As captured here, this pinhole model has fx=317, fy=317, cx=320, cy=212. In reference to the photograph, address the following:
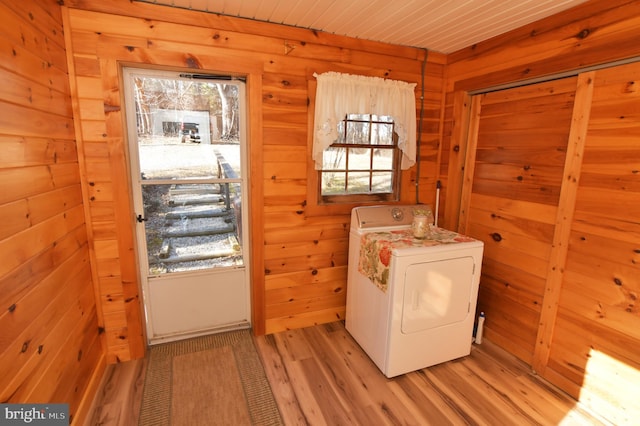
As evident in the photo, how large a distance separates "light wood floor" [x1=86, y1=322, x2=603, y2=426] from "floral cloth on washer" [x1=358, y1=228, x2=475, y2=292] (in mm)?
644

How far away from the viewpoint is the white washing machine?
6.59ft

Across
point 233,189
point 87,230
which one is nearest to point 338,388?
point 233,189

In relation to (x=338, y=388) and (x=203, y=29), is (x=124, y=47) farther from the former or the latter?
(x=338, y=388)

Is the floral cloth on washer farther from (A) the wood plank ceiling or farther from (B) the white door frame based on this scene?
(A) the wood plank ceiling

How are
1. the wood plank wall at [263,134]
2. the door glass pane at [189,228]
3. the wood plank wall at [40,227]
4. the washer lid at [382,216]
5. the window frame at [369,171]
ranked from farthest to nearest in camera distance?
the window frame at [369,171]
the washer lid at [382,216]
the door glass pane at [189,228]
the wood plank wall at [263,134]
the wood plank wall at [40,227]

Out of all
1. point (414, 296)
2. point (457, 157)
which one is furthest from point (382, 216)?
point (457, 157)

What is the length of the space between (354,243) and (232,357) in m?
1.23

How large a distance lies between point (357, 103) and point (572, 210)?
1581 millimetres

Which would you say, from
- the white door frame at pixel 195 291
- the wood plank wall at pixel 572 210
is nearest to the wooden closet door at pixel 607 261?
the wood plank wall at pixel 572 210

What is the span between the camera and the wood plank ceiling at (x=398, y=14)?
189cm

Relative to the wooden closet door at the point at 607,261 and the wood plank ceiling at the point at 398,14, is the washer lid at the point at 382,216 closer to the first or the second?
the wooden closet door at the point at 607,261

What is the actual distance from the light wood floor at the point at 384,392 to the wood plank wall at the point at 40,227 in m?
0.24

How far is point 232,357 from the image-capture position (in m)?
2.31

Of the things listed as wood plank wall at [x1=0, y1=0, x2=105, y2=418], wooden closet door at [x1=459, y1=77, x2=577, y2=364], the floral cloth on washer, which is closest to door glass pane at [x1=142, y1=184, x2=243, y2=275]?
wood plank wall at [x1=0, y1=0, x2=105, y2=418]
